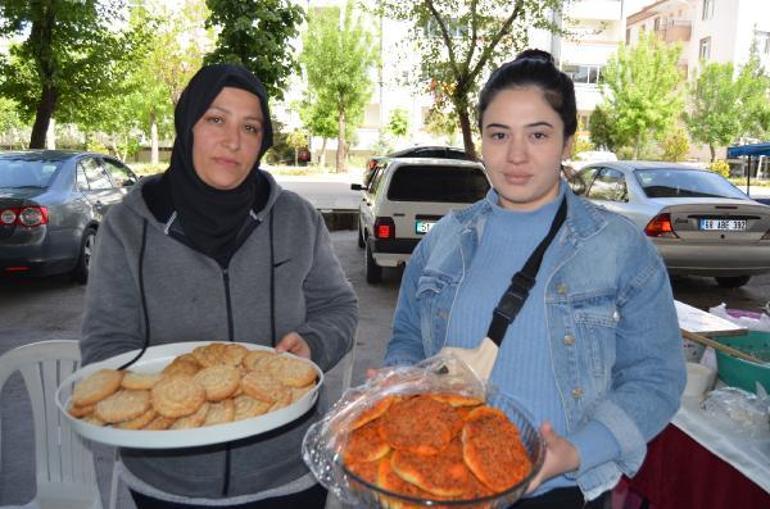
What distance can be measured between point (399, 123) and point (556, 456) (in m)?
43.0

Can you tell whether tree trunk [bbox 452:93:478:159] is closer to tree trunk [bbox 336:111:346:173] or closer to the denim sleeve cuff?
the denim sleeve cuff

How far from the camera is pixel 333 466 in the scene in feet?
4.76

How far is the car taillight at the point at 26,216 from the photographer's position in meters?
7.62

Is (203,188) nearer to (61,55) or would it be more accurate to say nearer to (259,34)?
(259,34)

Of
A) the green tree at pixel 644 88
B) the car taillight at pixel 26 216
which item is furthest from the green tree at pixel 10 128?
the green tree at pixel 644 88

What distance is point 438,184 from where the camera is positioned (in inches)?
354

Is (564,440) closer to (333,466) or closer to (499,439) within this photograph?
(499,439)

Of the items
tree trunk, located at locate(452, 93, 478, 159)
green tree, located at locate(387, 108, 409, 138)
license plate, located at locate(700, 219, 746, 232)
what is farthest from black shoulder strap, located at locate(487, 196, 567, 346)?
green tree, located at locate(387, 108, 409, 138)

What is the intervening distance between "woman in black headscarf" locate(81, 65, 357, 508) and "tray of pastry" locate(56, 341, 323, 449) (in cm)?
12

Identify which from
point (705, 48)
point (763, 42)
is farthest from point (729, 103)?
point (705, 48)

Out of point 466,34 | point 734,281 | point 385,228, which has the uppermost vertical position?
point 466,34

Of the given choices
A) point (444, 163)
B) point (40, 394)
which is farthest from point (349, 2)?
point (40, 394)

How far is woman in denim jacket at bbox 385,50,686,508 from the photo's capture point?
165 cm

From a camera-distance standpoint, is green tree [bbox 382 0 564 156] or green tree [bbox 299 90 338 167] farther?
green tree [bbox 299 90 338 167]
